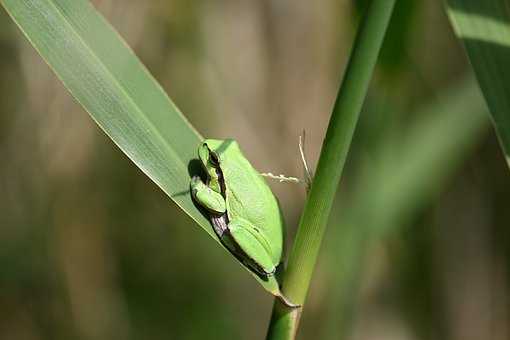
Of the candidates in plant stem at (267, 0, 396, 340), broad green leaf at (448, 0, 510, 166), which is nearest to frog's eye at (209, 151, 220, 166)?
plant stem at (267, 0, 396, 340)

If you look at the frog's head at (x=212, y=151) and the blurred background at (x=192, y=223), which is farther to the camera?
the blurred background at (x=192, y=223)

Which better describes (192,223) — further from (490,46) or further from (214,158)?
(490,46)

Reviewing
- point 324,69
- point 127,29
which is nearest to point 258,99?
point 324,69

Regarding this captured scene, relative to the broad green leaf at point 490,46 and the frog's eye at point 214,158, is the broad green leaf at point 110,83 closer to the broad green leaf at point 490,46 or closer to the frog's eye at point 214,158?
the frog's eye at point 214,158

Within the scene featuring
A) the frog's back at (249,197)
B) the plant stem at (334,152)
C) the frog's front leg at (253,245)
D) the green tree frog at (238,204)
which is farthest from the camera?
the frog's back at (249,197)

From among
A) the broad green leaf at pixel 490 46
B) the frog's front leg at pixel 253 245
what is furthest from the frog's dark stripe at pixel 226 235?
Answer: the broad green leaf at pixel 490 46

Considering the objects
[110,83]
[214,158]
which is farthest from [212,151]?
[110,83]

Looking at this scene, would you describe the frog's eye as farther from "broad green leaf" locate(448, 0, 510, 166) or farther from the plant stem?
"broad green leaf" locate(448, 0, 510, 166)
